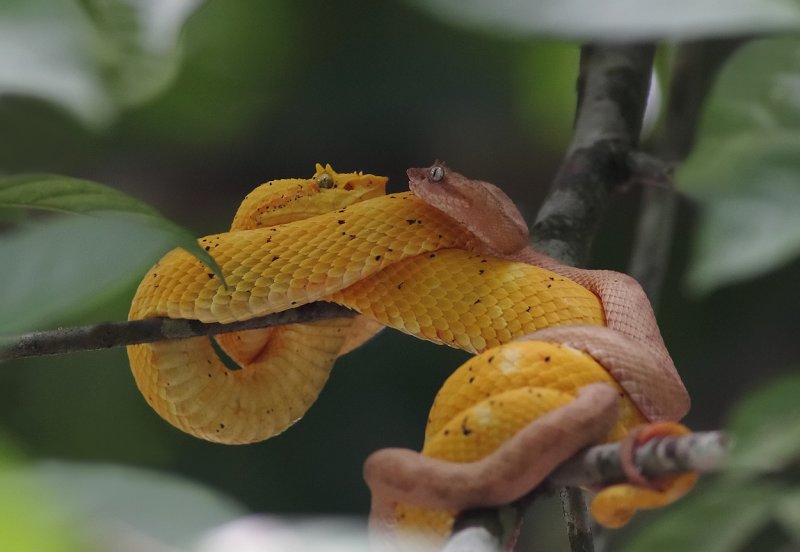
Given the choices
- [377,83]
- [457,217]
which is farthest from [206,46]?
[457,217]

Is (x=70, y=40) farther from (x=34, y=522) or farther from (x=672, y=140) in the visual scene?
(x=672, y=140)

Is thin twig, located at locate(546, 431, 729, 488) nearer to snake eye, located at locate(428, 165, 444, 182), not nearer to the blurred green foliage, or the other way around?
snake eye, located at locate(428, 165, 444, 182)

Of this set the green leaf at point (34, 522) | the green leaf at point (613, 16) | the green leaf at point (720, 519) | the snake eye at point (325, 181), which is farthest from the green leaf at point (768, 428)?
the snake eye at point (325, 181)

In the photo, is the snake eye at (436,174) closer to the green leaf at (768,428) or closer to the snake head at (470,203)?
the snake head at (470,203)

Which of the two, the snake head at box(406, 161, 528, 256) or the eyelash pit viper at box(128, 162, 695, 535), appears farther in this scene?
the snake head at box(406, 161, 528, 256)

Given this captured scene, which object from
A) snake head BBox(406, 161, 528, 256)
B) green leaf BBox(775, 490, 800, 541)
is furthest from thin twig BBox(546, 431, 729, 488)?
snake head BBox(406, 161, 528, 256)

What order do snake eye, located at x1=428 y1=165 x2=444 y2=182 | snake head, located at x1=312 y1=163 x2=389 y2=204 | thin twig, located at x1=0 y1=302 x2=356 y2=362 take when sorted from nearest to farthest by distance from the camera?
thin twig, located at x1=0 y1=302 x2=356 y2=362, snake eye, located at x1=428 y1=165 x2=444 y2=182, snake head, located at x1=312 y1=163 x2=389 y2=204
